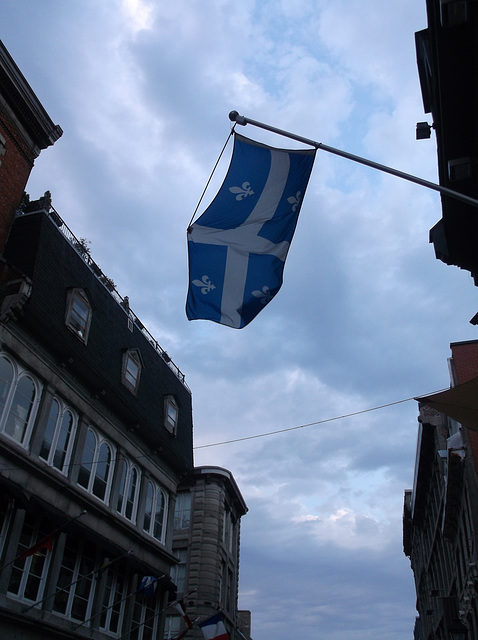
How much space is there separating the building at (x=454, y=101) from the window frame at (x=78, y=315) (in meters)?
13.0

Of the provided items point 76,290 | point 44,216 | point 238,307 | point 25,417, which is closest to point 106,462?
point 25,417

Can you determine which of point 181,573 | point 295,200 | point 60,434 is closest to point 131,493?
point 60,434

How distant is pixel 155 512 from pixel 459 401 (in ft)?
62.4

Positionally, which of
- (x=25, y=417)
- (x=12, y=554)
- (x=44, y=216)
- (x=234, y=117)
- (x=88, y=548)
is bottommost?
(x=12, y=554)

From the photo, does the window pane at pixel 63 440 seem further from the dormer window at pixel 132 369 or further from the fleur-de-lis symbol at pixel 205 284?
the fleur-de-lis symbol at pixel 205 284

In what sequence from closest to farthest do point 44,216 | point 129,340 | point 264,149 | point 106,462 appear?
1. point 264,149
2. point 44,216
3. point 106,462
4. point 129,340

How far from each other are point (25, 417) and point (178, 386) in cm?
1273

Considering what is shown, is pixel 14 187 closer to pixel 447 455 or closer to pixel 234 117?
pixel 234 117

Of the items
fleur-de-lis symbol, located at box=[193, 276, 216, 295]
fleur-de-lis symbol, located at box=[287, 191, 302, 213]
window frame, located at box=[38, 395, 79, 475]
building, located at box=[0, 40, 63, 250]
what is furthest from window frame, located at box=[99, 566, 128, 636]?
fleur-de-lis symbol, located at box=[287, 191, 302, 213]

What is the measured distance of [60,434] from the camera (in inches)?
797

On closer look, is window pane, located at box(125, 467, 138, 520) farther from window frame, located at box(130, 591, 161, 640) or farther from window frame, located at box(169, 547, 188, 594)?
window frame, located at box(169, 547, 188, 594)

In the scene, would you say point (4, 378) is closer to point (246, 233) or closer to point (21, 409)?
point (21, 409)

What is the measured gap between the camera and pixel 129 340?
25969 millimetres

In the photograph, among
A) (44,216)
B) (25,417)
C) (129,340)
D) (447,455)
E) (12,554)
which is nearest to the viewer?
(12,554)
